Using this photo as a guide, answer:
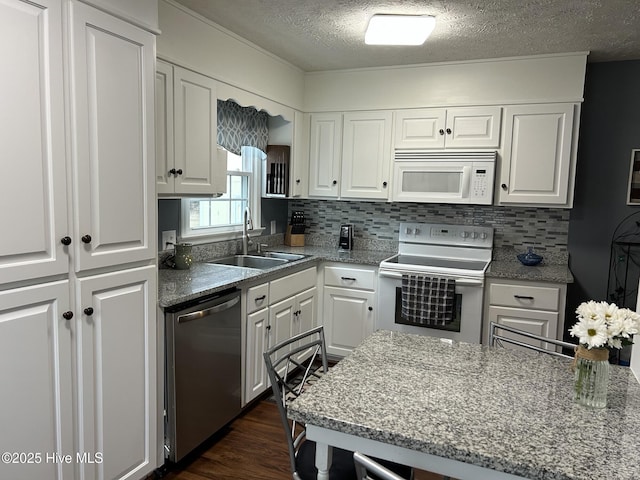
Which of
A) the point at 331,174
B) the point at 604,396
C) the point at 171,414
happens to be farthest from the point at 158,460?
the point at 331,174

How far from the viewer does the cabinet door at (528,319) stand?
300 cm

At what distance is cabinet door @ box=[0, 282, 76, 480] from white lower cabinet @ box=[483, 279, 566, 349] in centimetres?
256

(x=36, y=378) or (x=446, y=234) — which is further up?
(x=446, y=234)

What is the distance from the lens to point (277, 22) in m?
2.63

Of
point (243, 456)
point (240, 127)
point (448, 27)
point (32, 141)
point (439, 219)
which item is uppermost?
point (448, 27)

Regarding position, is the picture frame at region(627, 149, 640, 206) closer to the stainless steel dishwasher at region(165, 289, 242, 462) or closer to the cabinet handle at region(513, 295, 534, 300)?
the cabinet handle at region(513, 295, 534, 300)

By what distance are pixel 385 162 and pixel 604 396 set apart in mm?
2605

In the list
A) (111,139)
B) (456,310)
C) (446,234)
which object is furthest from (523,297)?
(111,139)

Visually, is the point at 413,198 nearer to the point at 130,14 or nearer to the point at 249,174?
the point at 249,174

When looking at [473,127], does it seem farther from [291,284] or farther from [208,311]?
[208,311]

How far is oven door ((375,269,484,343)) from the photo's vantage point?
10.1 ft

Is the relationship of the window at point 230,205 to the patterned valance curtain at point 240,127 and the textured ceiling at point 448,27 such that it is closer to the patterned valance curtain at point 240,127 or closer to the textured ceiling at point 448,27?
the patterned valance curtain at point 240,127

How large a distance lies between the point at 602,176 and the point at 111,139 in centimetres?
327

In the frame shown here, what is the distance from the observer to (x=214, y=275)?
2611 millimetres
